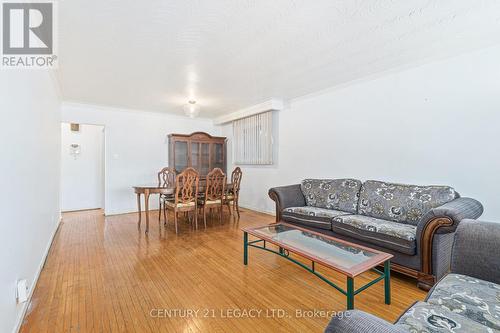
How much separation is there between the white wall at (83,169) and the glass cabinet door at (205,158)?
2.34 metres

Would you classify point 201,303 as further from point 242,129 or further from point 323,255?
point 242,129

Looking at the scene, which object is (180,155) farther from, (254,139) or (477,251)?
(477,251)

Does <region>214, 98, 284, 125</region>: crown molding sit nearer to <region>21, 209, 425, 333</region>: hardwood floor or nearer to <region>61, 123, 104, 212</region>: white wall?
<region>21, 209, 425, 333</region>: hardwood floor

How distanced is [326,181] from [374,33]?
79.7 inches

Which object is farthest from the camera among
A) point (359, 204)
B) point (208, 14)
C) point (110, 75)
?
point (110, 75)

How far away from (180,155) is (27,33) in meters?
3.81

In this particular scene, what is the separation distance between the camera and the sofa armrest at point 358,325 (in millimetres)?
673

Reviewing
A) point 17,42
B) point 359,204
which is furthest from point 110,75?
point 359,204

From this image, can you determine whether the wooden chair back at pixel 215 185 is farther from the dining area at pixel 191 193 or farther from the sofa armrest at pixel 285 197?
the sofa armrest at pixel 285 197

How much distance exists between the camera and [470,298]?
112cm

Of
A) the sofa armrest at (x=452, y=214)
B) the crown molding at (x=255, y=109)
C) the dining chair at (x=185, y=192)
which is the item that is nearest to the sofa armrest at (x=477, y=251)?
the sofa armrest at (x=452, y=214)

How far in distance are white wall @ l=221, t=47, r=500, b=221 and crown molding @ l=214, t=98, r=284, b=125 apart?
1.51 ft

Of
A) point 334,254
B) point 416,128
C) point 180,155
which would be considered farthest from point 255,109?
point 334,254

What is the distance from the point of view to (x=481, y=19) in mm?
1990
